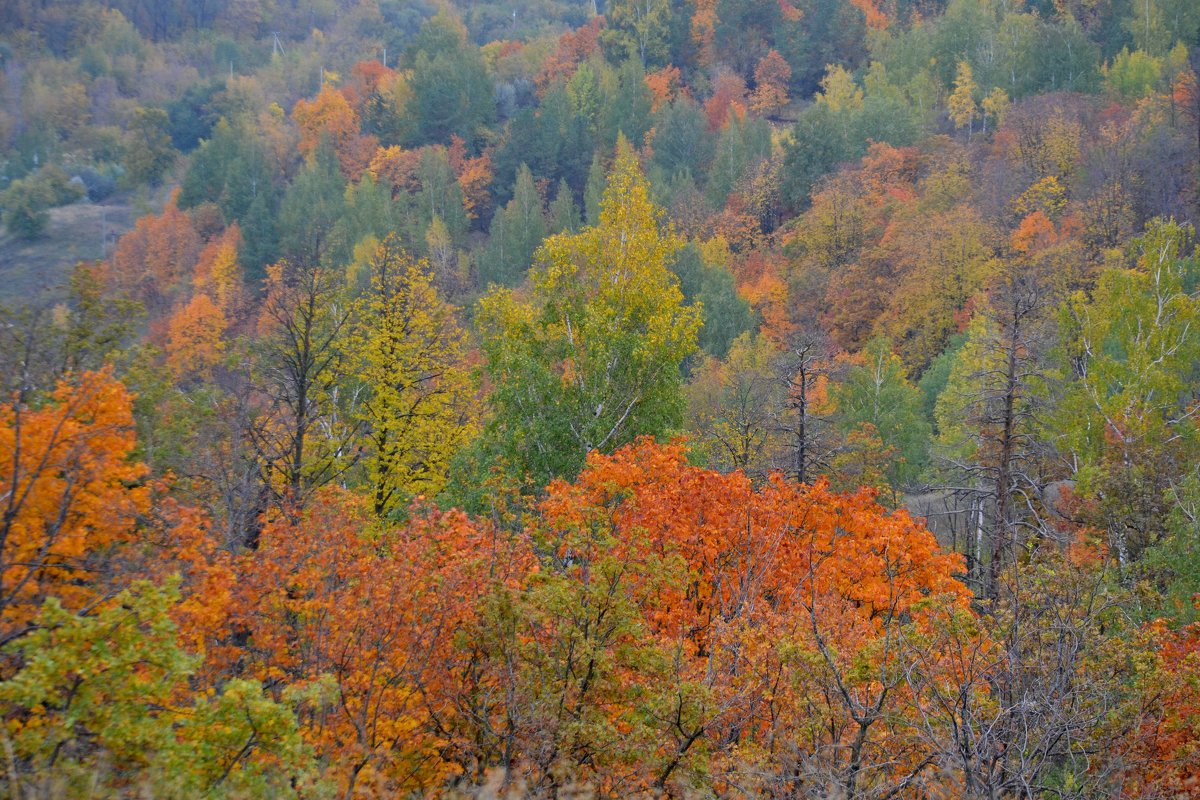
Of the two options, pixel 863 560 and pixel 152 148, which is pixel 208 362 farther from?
pixel 152 148

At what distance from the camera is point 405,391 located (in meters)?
21.9

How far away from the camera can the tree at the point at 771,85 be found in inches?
3546

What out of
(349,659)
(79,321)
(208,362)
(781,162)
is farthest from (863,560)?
(781,162)

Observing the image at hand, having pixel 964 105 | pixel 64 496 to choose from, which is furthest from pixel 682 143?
pixel 64 496

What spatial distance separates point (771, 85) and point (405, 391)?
3115 inches

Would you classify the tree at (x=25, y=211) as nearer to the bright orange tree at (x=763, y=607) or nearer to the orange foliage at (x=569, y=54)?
the orange foliage at (x=569, y=54)

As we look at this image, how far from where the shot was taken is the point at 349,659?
32.1ft

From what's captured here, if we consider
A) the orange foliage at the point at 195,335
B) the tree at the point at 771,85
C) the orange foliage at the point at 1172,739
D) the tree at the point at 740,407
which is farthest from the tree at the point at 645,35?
the orange foliage at the point at 1172,739

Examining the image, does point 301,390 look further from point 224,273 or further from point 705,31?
point 705,31

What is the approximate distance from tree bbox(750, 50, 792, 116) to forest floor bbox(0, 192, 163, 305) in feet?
234

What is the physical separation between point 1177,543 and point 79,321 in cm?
2221

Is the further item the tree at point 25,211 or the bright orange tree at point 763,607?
the tree at point 25,211

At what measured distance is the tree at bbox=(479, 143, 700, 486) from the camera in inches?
709

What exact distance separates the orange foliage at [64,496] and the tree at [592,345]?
7337mm
